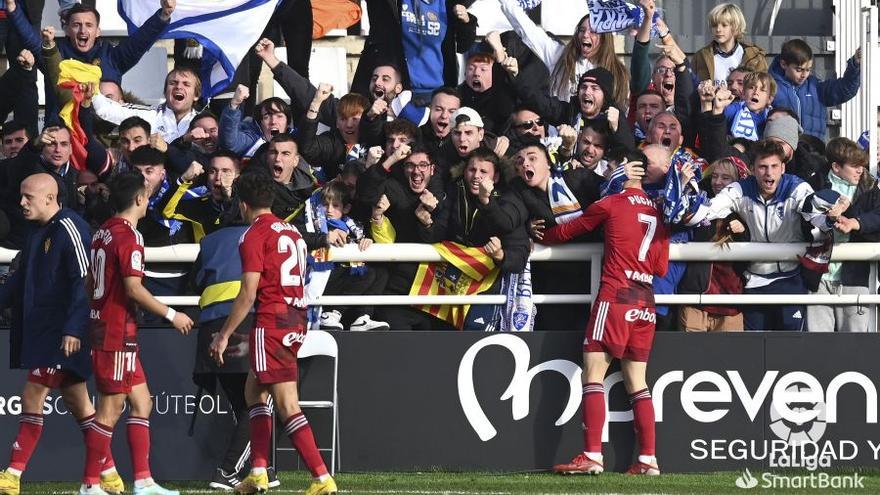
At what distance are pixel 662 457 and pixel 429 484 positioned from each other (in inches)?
67.1

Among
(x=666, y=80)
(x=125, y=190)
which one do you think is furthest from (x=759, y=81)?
(x=125, y=190)

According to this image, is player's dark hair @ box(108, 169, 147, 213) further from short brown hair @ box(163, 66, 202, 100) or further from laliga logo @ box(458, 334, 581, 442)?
short brown hair @ box(163, 66, 202, 100)

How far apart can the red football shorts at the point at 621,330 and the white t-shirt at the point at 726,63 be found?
11.4 feet

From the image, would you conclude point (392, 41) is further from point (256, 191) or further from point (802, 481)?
point (802, 481)

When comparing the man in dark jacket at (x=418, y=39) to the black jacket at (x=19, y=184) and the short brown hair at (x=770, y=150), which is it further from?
the short brown hair at (x=770, y=150)

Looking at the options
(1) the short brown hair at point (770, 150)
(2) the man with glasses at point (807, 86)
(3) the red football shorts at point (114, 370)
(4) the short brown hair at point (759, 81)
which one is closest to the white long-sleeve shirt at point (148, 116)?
(3) the red football shorts at point (114, 370)

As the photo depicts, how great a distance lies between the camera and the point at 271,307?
31.0ft

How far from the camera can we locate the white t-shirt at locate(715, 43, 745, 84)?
13523mm

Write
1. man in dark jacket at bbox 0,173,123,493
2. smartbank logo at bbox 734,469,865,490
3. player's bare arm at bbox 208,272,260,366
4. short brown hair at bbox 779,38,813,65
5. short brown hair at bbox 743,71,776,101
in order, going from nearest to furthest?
player's bare arm at bbox 208,272,260,366 → man in dark jacket at bbox 0,173,123,493 → smartbank logo at bbox 734,469,865,490 → short brown hair at bbox 743,71,776,101 → short brown hair at bbox 779,38,813,65

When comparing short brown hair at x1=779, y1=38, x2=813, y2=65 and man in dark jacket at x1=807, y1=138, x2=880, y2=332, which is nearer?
man in dark jacket at x1=807, y1=138, x2=880, y2=332

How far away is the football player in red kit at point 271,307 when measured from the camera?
30.8 ft

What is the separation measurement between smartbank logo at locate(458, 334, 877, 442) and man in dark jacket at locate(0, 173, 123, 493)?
2.56 m

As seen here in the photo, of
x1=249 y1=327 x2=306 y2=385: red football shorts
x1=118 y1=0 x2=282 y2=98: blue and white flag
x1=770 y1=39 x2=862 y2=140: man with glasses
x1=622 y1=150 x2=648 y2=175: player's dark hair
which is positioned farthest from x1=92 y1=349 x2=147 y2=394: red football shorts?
x1=770 y1=39 x2=862 y2=140: man with glasses

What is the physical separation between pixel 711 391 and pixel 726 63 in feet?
11.8
